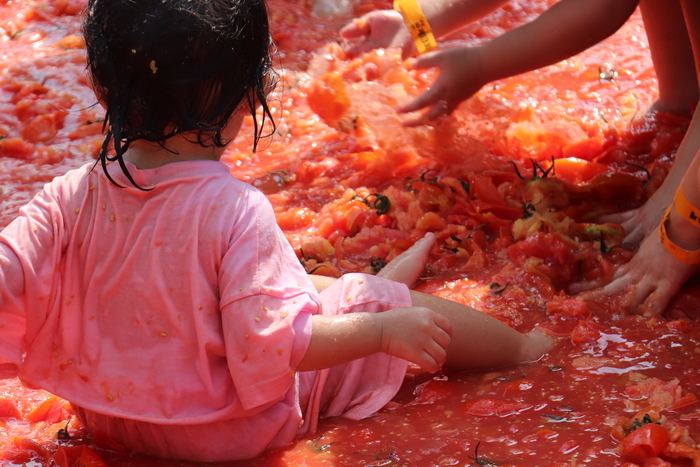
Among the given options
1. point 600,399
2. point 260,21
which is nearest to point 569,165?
point 600,399

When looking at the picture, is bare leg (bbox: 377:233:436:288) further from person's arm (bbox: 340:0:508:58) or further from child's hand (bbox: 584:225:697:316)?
person's arm (bbox: 340:0:508:58)

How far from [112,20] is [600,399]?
135 cm

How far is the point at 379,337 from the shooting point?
1453 mm

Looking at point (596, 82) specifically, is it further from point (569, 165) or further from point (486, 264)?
point (486, 264)

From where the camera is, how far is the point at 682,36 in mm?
3035

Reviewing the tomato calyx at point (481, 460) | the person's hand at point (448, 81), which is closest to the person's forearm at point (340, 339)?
the tomato calyx at point (481, 460)

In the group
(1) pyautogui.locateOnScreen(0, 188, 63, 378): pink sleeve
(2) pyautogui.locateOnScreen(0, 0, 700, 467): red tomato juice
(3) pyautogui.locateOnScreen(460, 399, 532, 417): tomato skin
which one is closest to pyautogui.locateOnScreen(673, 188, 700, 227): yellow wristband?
(2) pyautogui.locateOnScreen(0, 0, 700, 467): red tomato juice

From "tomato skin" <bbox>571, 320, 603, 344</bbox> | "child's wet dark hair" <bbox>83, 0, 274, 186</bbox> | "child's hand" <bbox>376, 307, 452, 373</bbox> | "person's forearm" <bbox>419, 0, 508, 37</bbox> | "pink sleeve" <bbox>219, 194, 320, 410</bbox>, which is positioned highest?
"child's wet dark hair" <bbox>83, 0, 274, 186</bbox>

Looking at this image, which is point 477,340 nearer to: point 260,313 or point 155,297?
point 260,313

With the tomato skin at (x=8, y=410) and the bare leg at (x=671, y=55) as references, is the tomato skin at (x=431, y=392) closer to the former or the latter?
the tomato skin at (x=8, y=410)

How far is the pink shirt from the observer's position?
135 cm

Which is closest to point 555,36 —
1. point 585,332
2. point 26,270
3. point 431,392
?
point 585,332

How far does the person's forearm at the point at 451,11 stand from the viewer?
9.66 ft

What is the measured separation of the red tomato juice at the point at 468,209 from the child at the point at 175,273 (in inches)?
6.1
